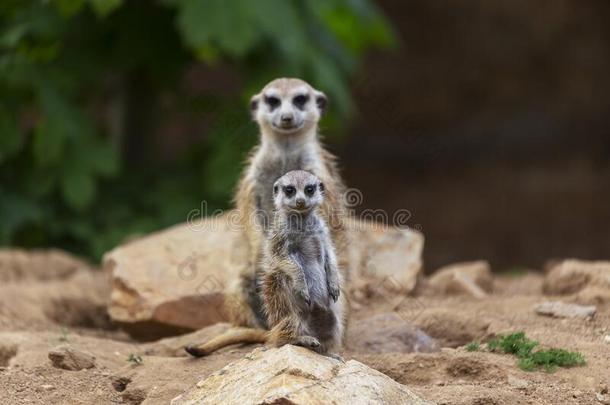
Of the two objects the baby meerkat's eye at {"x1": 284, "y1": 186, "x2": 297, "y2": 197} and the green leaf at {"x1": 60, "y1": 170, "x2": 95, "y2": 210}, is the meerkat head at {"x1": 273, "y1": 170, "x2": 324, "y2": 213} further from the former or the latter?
the green leaf at {"x1": 60, "y1": 170, "x2": 95, "y2": 210}

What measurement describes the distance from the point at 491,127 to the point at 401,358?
955 centimetres

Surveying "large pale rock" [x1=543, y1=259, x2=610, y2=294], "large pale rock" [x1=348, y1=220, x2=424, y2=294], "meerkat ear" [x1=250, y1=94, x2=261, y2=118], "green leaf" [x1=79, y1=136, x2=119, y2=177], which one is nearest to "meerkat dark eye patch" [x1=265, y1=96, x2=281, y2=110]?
"meerkat ear" [x1=250, y1=94, x2=261, y2=118]

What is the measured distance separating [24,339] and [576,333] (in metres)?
2.59

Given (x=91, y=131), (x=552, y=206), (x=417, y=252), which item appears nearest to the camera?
(x=417, y=252)

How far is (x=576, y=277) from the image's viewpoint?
17.4 feet

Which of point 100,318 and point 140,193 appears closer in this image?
point 100,318

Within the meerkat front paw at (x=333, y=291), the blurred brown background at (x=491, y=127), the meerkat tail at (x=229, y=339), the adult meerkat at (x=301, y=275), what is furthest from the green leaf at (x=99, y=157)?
the blurred brown background at (x=491, y=127)

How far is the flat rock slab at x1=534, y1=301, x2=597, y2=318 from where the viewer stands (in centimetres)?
460

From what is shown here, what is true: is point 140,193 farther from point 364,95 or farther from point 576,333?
point 364,95

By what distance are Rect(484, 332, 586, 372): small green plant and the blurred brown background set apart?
7.80m

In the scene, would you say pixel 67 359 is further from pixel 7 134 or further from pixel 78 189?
pixel 7 134

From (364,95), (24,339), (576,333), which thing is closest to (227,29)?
(24,339)

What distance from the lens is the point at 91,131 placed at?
24.7 ft

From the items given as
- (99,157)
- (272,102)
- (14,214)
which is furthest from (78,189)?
(272,102)
